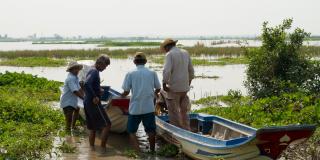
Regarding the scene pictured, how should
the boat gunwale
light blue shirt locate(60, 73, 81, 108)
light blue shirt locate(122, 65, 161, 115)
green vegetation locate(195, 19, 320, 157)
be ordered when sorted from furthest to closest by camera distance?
green vegetation locate(195, 19, 320, 157) < light blue shirt locate(60, 73, 81, 108) < light blue shirt locate(122, 65, 161, 115) < the boat gunwale

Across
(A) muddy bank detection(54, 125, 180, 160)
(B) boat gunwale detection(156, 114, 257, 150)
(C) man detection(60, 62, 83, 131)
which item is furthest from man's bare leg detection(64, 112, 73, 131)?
(B) boat gunwale detection(156, 114, 257, 150)

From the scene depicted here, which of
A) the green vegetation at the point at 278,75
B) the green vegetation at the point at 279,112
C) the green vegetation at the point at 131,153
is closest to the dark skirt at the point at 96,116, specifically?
the green vegetation at the point at 131,153

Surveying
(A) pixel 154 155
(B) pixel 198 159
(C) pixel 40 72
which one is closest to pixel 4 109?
(A) pixel 154 155

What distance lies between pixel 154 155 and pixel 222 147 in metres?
1.64

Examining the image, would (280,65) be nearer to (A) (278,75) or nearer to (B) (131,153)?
(A) (278,75)

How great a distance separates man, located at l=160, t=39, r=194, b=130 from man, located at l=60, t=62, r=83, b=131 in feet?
6.00

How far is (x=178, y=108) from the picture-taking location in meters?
7.75

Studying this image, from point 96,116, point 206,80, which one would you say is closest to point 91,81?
point 96,116

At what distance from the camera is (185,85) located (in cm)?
764

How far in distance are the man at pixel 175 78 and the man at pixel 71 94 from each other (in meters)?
1.83

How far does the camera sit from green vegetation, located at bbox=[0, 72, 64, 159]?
725cm

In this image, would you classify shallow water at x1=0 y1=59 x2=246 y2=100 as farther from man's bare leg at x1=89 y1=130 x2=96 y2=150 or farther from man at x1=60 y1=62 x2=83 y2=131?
man's bare leg at x1=89 y1=130 x2=96 y2=150

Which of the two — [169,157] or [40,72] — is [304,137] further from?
[40,72]

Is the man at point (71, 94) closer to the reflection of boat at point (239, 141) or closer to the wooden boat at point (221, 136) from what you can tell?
the wooden boat at point (221, 136)
